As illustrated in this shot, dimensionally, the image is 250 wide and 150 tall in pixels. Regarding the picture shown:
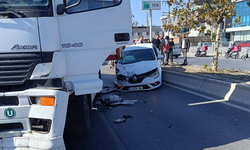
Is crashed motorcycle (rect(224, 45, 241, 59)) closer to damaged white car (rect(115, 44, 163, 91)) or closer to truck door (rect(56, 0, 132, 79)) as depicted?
damaged white car (rect(115, 44, 163, 91))

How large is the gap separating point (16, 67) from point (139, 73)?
18.5 ft

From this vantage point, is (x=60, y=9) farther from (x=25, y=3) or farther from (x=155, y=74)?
(x=155, y=74)

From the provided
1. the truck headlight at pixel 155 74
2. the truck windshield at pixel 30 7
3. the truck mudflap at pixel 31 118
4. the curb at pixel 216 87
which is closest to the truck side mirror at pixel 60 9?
the truck windshield at pixel 30 7

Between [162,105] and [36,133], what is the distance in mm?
4153

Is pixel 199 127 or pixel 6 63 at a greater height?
pixel 6 63

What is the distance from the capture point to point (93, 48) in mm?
3375

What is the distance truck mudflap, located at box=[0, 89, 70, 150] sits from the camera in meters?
2.78

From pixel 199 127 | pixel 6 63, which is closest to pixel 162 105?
pixel 199 127

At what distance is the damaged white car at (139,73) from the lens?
8023 mm

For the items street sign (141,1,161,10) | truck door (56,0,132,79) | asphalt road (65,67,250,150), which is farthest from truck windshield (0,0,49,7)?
street sign (141,1,161,10)

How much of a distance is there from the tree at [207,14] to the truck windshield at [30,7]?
25.6 feet

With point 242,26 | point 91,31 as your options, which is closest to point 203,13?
point 91,31

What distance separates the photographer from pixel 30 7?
9.57ft

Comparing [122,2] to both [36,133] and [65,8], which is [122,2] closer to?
[65,8]
